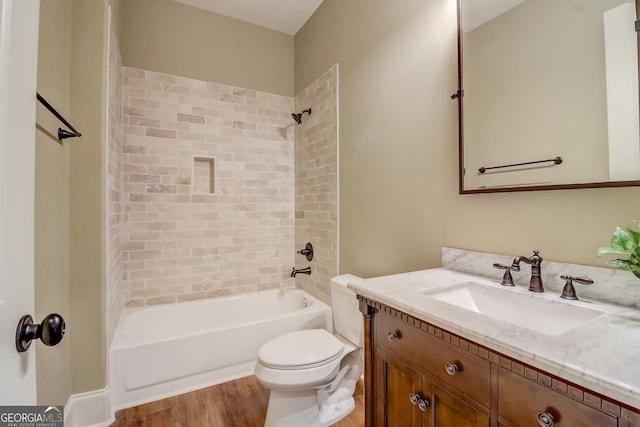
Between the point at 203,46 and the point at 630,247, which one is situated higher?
the point at 203,46

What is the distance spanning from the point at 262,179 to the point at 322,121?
2.74ft

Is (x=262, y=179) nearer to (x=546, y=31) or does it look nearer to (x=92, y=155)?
(x=92, y=155)

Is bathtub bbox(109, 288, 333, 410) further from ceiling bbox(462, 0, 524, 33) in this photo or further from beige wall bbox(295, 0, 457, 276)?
ceiling bbox(462, 0, 524, 33)

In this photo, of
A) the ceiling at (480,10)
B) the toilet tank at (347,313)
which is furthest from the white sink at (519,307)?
the ceiling at (480,10)

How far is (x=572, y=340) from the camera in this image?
0.60m

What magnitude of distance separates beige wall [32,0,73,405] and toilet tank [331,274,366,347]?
145 cm

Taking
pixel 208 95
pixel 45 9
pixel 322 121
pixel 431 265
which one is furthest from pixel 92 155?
pixel 431 265

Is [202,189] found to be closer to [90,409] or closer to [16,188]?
[90,409]

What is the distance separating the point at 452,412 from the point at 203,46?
3104 mm

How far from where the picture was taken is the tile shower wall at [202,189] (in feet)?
7.57

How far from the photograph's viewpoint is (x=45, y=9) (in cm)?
120

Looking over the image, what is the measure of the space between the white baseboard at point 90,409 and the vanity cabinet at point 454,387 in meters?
1.55

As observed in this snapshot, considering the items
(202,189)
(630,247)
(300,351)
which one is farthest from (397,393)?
(202,189)

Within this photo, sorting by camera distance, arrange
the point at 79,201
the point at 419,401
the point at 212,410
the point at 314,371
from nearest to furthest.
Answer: the point at 419,401 → the point at 314,371 → the point at 79,201 → the point at 212,410
